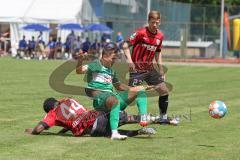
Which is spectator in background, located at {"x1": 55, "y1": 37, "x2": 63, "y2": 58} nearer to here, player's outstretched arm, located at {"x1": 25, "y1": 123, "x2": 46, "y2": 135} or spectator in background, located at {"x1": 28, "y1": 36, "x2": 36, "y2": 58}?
spectator in background, located at {"x1": 28, "y1": 36, "x2": 36, "y2": 58}

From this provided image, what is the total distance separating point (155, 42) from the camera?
12.6m

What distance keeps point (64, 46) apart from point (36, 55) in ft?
7.33

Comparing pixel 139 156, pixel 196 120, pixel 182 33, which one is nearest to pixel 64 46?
pixel 182 33

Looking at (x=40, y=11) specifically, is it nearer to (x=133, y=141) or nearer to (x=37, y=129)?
(x=37, y=129)

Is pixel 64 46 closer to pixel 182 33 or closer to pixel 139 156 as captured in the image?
pixel 182 33

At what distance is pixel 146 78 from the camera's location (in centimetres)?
1280

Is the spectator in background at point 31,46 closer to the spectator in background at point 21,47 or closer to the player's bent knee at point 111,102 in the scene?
the spectator in background at point 21,47

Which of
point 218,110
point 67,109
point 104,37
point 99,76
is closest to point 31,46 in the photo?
point 104,37

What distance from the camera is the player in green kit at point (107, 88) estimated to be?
404 inches

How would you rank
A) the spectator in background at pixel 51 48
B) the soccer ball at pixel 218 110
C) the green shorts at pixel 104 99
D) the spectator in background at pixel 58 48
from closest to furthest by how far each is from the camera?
1. the green shorts at pixel 104 99
2. the soccer ball at pixel 218 110
3. the spectator in background at pixel 51 48
4. the spectator in background at pixel 58 48

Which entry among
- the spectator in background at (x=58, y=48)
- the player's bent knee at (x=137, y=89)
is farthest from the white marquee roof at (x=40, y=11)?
the player's bent knee at (x=137, y=89)

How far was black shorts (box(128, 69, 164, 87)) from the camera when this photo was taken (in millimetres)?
12594

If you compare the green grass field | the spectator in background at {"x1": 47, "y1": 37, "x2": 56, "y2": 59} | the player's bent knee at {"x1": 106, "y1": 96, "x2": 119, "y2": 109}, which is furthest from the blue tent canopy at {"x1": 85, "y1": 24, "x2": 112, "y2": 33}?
the player's bent knee at {"x1": 106, "y1": 96, "x2": 119, "y2": 109}

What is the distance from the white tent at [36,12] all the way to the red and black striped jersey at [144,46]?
41.6 m
